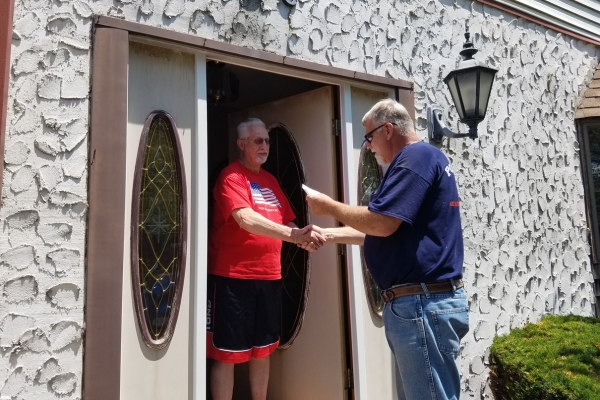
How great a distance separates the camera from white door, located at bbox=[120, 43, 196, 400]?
107 inches

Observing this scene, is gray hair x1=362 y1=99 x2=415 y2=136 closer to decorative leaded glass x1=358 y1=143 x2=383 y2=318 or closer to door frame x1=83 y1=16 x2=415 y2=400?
door frame x1=83 y1=16 x2=415 y2=400

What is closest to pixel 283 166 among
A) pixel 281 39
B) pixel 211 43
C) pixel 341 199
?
pixel 341 199

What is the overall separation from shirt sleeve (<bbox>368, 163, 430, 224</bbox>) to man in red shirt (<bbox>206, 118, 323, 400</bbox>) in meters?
0.93

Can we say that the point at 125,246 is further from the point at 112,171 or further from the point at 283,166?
the point at 283,166

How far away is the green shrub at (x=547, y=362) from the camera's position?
359cm

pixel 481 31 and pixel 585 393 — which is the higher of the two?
pixel 481 31

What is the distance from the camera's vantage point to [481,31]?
4.67 metres

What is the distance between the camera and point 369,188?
3.91 meters

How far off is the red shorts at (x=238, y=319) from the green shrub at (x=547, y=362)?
168cm

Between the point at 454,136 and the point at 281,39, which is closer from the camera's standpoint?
the point at 281,39

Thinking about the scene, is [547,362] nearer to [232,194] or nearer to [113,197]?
[232,194]

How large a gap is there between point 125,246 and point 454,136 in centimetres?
242

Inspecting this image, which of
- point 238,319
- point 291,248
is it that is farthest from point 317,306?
point 238,319

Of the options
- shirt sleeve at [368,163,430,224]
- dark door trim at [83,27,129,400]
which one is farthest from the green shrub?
dark door trim at [83,27,129,400]
